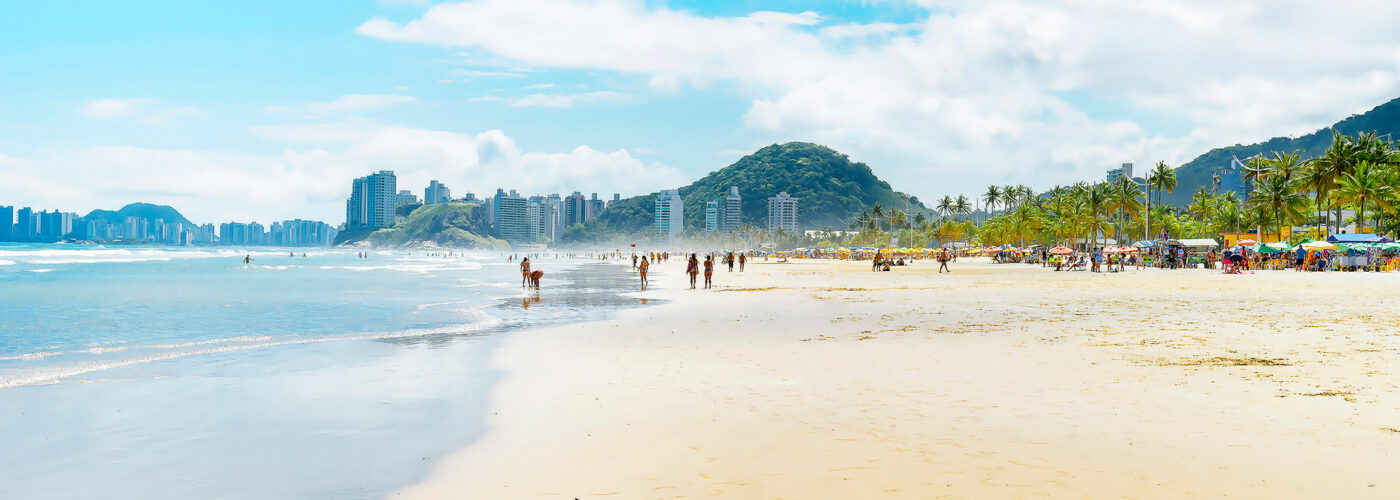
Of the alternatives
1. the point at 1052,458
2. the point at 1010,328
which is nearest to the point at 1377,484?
the point at 1052,458

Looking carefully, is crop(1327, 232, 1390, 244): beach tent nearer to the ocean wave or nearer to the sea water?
the sea water

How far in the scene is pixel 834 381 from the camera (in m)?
9.28

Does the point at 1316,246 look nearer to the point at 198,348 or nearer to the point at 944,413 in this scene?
the point at 944,413

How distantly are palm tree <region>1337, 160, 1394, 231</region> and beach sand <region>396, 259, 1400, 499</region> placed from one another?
5185cm

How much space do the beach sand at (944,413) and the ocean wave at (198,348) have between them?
111 inches

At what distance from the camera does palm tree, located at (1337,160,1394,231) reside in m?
53.2

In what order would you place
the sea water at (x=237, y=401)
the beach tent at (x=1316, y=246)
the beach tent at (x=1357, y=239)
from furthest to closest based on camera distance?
the beach tent at (x=1357, y=239)
the beach tent at (x=1316, y=246)
the sea water at (x=237, y=401)

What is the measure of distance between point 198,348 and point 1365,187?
7196cm

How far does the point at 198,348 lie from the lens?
13.8 meters

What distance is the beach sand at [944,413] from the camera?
530 cm

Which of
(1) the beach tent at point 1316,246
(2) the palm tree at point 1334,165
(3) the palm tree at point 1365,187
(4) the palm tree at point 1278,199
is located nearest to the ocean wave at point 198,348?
(1) the beach tent at point 1316,246

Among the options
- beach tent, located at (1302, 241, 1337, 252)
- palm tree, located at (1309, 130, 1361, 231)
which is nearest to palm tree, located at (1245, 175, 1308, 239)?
palm tree, located at (1309, 130, 1361, 231)

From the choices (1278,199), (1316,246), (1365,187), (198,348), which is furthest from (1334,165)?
(198,348)

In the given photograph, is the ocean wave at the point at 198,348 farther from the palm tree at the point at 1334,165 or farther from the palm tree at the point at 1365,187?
the palm tree at the point at 1334,165
